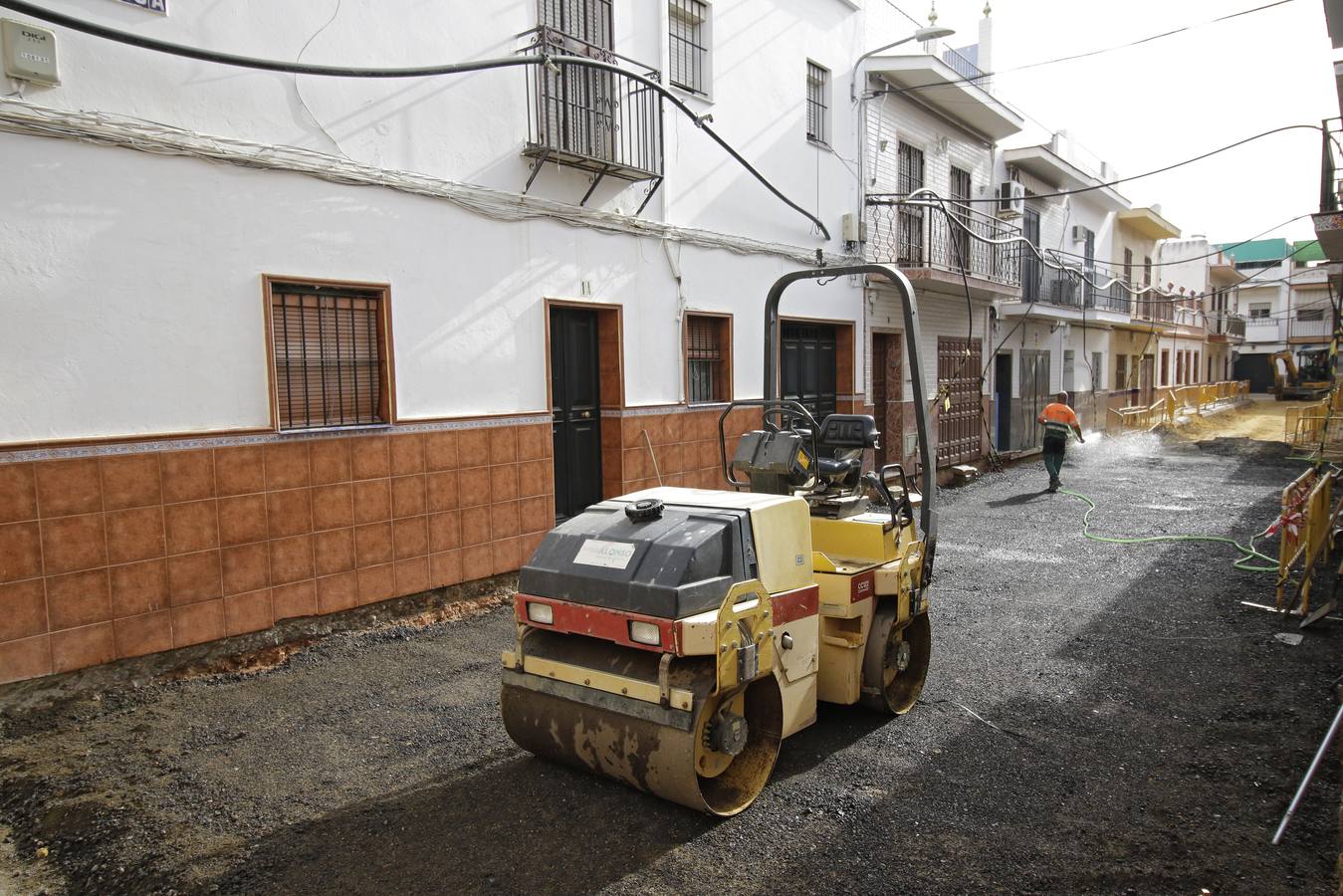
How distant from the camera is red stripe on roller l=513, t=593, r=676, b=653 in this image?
3.53 metres

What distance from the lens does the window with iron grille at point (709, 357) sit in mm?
10078

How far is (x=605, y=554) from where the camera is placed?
390 cm

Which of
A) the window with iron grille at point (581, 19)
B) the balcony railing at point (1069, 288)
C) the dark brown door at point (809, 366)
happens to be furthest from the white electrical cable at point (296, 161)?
the balcony railing at point (1069, 288)

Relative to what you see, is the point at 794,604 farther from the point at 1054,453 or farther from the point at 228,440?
the point at 1054,453

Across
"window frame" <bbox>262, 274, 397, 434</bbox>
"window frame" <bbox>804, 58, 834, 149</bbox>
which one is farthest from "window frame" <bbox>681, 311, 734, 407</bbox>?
"window frame" <bbox>262, 274, 397, 434</bbox>

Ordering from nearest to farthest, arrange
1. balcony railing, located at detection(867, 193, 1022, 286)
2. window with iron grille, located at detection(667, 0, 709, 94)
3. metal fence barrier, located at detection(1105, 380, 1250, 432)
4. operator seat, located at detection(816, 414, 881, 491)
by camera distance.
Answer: operator seat, located at detection(816, 414, 881, 491), window with iron grille, located at detection(667, 0, 709, 94), balcony railing, located at detection(867, 193, 1022, 286), metal fence barrier, located at detection(1105, 380, 1250, 432)

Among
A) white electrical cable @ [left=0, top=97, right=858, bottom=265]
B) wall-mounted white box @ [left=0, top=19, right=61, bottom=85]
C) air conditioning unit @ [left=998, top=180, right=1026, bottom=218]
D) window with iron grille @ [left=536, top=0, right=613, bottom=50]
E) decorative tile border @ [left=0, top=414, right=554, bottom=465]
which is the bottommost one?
decorative tile border @ [left=0, top=414, right=554, bottom=465]

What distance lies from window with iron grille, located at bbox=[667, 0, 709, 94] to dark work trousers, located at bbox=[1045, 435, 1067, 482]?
8454 millimetres

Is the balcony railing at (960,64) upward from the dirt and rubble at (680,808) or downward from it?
upward

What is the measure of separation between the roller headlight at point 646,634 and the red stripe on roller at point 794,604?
0.65 metres

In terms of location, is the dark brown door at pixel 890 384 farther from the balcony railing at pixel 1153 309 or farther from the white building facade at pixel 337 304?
the balcony railing at pixel 1153 309

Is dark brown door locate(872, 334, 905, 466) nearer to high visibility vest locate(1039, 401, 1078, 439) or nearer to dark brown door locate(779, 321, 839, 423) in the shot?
dark brown door locate(779, 321, 839, 423)

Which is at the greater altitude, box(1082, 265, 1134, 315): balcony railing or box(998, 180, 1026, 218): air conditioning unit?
box(998, 180, 1026, 218): air conditioning unit

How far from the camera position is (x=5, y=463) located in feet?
15.8
